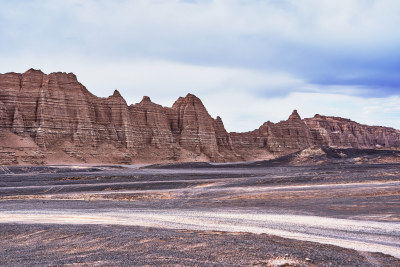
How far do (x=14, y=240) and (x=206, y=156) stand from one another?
88.5 meters

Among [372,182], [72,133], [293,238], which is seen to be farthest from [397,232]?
[72,133]

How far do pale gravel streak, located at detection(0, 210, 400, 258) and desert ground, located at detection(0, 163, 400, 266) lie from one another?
0.04m

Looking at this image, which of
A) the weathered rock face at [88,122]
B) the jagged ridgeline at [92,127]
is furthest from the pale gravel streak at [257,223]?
the weathered rock face at [88,122]

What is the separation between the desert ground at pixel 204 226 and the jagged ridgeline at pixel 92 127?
4191cm

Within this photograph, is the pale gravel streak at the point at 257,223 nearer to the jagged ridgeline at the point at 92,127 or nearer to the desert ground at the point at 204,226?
the desert ground at the point at 204,226

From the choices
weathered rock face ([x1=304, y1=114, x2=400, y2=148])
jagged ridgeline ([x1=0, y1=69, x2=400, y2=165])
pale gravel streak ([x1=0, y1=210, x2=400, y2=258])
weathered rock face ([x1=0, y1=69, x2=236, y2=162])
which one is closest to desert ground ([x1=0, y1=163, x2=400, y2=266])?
pale gravel streak ([x1=0, y1=210, x2=400, y2=258])

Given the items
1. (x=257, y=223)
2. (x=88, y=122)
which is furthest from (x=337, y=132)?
(x=257, y=223)

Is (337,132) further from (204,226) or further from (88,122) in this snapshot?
(204,226)

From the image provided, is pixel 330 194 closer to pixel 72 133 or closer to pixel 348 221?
pixel 348 221

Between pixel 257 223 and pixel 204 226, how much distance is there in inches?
100

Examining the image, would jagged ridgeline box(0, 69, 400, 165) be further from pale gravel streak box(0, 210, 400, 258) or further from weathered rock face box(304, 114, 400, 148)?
weathered rock face box(304, 114, 400, 148)

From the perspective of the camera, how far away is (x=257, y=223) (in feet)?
63.3

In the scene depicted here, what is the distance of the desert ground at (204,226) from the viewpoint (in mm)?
11828

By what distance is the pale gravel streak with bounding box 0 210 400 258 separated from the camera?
1509 cm
